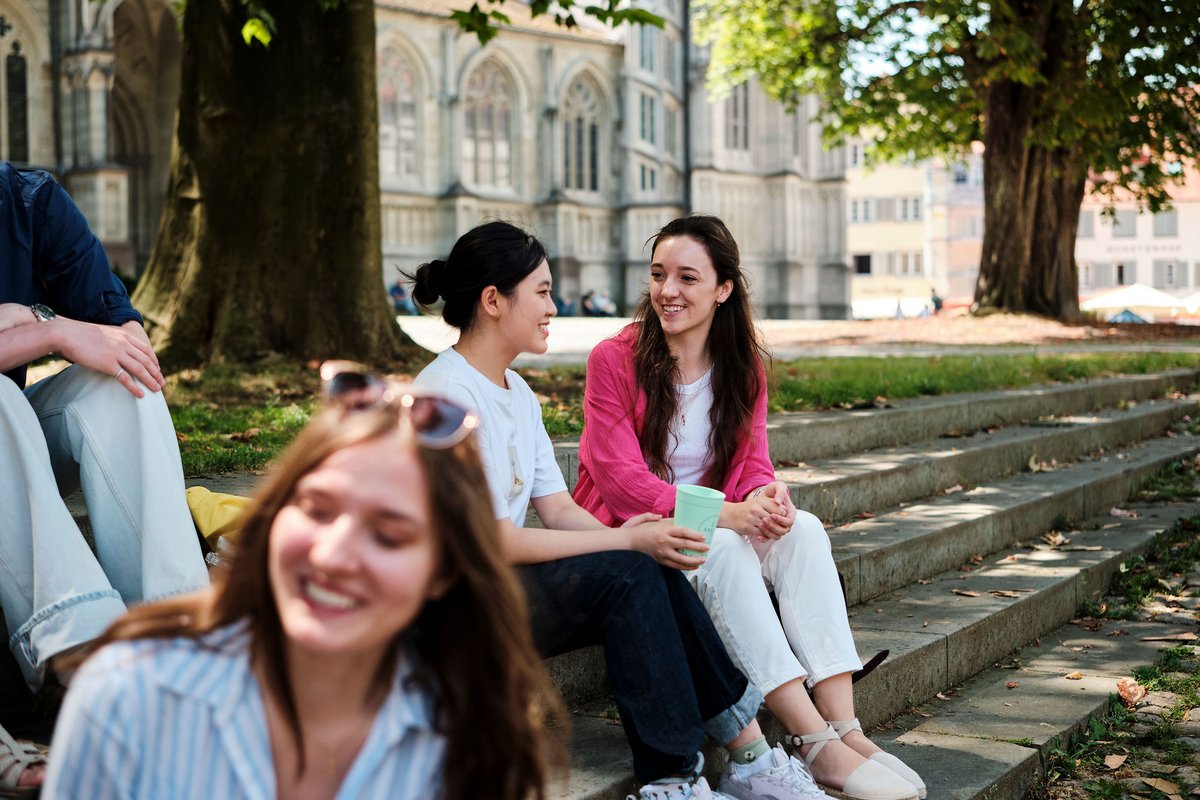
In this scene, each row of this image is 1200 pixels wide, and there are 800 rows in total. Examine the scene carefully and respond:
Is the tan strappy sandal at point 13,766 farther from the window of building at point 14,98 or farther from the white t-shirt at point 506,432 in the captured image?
the window of building at point 14,98

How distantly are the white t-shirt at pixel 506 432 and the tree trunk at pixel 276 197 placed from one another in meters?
4.51

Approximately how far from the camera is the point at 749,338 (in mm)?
4148

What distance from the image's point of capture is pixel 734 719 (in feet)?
10.6

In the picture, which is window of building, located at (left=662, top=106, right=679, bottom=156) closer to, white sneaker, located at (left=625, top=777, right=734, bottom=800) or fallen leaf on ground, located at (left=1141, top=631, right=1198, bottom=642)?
fallen leaf on ground, located at (left=1141, top=631, right=1198, bottom=642)

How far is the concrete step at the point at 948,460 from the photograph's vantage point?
5.75 metres

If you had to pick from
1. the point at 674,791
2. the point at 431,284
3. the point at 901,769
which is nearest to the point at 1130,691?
the point at 901,769

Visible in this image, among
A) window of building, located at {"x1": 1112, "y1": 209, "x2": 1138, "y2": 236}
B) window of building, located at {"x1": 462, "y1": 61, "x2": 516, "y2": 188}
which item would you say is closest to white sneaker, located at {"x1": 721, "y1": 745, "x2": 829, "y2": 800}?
window of building, located at {"x1": 462, "y1": 61, "x2": 516, "y2": 188}

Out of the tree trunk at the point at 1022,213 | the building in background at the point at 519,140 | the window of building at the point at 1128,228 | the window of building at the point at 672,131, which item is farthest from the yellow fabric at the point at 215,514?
the window of building at the point at 1128,228

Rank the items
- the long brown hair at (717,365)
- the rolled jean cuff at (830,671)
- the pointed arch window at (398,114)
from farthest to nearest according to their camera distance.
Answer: the pointed arch window at (398,114), the long brown hair at (717,365), the rolled jean cuff at (830,671)

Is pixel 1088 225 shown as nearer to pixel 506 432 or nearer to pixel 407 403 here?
pixel 506 432

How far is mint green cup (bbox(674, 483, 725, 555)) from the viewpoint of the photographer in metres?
3.20

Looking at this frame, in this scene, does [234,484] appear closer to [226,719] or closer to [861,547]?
[861,547]

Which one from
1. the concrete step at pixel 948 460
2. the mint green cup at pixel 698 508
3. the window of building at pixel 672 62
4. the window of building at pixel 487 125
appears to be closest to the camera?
the mint green cup at pixel 698 508

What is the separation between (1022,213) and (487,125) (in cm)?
2339
